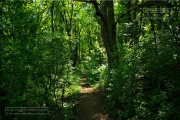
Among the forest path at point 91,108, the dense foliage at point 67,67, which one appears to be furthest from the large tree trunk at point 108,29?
the dense foliage at point 67,67

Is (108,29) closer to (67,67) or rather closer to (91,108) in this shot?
(67,67)

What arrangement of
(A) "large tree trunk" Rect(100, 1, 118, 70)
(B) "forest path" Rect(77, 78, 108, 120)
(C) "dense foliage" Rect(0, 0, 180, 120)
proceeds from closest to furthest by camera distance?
(C) "dense foliage" Rect(0, 0, 180, 120) < (B) "forest path" Rect(77, 78, 108, 120) < (A) "large tree trunk" Rect(100, 1, 118, 70)

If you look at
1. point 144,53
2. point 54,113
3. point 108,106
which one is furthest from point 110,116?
point 144,53

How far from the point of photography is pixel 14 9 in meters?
6.91

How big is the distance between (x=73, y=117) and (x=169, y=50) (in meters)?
5.24

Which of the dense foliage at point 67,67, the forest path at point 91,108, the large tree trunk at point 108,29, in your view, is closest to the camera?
the dense foliage at point 67,67

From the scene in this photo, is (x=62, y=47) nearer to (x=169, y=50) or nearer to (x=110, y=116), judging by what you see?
(x=110, y=116)

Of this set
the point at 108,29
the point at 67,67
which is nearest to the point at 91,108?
the point at 67,67

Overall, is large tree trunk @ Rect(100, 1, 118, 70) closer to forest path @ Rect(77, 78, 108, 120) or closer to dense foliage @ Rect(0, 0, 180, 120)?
forest path @ Rect(77, 78, 108, 120)

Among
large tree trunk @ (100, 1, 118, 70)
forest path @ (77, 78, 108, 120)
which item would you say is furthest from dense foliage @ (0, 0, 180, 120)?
large tree trunk @ (100, 1, 118, 70)

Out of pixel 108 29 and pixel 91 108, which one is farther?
pixel 108 29

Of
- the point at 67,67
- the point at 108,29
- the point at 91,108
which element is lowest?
the point at 91,108

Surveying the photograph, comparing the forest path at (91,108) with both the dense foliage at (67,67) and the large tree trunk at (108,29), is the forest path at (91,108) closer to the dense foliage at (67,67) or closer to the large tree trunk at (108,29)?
the dense foliage at (67,67)

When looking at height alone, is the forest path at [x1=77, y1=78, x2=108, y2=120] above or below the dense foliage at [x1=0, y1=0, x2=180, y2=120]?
below
